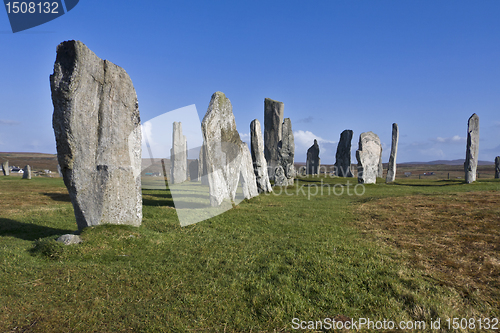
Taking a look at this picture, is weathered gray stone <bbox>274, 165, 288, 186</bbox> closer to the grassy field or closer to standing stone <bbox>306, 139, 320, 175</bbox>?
the grassy field

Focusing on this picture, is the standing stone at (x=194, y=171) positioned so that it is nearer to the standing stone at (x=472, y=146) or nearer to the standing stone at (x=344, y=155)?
the standing stone at (x=344, y=155)

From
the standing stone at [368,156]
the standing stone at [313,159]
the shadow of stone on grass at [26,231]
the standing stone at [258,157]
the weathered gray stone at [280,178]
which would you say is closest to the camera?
the shadow of stone on grass at [26,231]

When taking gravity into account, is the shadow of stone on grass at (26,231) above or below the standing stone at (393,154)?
below

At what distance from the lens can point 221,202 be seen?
10.4m

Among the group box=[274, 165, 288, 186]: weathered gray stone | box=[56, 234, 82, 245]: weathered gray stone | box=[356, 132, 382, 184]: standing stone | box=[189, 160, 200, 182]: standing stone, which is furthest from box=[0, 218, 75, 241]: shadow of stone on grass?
box=[189, 160, 200, 182]: standing stone

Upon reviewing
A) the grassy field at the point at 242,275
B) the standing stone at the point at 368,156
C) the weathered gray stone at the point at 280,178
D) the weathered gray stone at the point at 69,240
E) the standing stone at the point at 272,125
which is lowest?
the grassy field at the point at 242,275

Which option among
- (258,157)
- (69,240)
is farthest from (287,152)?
(69,240)

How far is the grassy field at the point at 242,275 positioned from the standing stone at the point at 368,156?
11656mm

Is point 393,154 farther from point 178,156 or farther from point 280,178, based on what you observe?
point 178,156

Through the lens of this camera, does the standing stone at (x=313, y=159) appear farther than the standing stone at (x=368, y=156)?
Yes

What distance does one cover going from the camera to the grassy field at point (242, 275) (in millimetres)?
3336

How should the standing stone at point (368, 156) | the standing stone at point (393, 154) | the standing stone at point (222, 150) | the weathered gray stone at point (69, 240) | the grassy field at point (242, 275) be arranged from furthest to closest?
the standing stone at point (393, 154), the standing stone at point (368, 156), the standing stone at point (222, 150), the weathered gray stone at point (69, 240), the grassy field at point (242, 275)

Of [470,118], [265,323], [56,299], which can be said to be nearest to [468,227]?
[265,323]

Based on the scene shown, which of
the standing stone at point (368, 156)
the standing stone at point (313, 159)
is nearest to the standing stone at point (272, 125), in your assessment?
the standing stone at point (368, 156)
